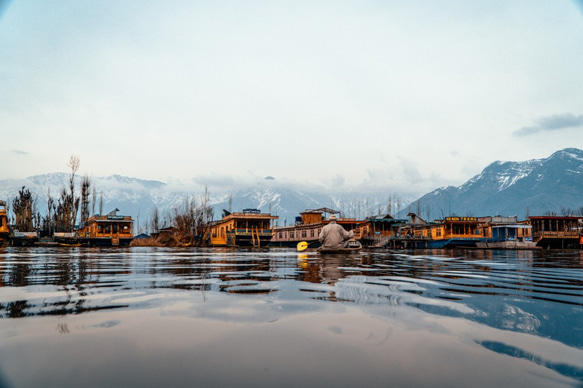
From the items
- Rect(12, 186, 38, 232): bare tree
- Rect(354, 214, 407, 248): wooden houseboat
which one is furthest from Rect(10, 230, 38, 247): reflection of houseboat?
Rect(354, 214, 407, 248): wooden houseboat

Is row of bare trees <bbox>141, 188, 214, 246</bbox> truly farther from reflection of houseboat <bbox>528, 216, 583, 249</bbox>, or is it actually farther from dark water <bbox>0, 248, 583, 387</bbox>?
dark water <bbox>0, 248, 583, 387</bbox>

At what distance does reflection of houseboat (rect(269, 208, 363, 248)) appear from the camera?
60.0m

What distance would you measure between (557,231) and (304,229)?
35.2 metres

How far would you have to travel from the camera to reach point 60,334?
12.1ft

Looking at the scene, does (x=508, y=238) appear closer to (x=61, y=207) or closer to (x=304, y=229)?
(x=304, y=229)

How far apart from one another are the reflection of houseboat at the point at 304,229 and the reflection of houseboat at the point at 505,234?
18.7 m

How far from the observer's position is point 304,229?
61.5 m

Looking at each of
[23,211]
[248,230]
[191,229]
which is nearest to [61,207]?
[23,211]

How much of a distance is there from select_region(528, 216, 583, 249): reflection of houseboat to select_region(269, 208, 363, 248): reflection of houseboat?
80.7ft

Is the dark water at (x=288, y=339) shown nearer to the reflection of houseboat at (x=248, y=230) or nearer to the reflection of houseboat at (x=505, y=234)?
the reflection of houseboat at (x=505, y=234)

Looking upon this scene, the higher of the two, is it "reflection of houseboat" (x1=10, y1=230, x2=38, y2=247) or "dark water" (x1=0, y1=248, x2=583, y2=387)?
"dark water" (x1=0, y1=248, x2=583, y2=387)

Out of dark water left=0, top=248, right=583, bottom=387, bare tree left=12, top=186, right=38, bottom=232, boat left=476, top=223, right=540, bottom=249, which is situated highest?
bare tree left=12, top=186, right=38, bottom=232

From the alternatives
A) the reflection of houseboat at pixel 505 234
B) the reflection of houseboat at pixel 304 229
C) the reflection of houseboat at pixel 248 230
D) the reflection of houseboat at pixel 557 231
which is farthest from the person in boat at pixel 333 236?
the reflection of houseboat at pixel 557 231

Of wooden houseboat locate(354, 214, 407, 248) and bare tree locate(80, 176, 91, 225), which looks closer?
wooden houseboat locate(354, 214, 407, 248)
